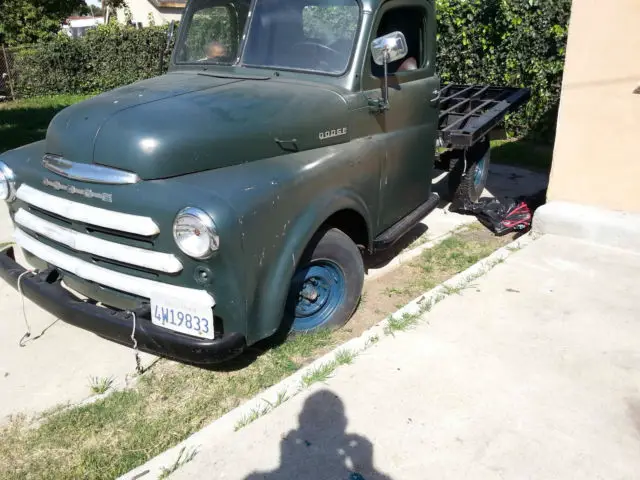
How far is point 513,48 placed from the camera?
9227mm

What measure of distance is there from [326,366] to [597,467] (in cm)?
144

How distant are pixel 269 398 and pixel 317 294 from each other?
866 millimetres

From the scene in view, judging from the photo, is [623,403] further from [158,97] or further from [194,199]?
[158,97]

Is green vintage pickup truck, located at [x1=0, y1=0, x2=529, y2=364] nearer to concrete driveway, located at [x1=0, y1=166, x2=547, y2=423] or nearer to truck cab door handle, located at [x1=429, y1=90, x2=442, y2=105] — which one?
truck cab door handle, located at [x1=429, y1=90, x2=442, y2=105]

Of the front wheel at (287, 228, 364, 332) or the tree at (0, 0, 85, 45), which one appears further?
the tree at (0, 0, 85, 45)

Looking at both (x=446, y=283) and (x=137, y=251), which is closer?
(x=137, y=251)

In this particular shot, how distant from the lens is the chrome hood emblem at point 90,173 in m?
2.90

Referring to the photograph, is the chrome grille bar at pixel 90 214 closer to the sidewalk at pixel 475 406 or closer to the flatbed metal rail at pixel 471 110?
the sidewalk at pixel 475 406

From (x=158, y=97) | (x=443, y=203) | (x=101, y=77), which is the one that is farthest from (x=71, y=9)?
(x=158, y=97)

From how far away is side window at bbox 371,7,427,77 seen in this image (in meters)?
4.19

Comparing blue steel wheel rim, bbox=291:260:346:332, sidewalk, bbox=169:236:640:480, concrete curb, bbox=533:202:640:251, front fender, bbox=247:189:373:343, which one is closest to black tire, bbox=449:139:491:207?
concrete curb, bbox=533:202:640:251

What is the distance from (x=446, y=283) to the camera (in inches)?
171

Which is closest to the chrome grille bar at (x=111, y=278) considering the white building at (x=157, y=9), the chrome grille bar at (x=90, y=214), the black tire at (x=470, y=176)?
the chrome grille bar at (x=90, y=214)

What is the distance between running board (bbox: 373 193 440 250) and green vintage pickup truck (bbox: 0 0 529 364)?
3 cm
